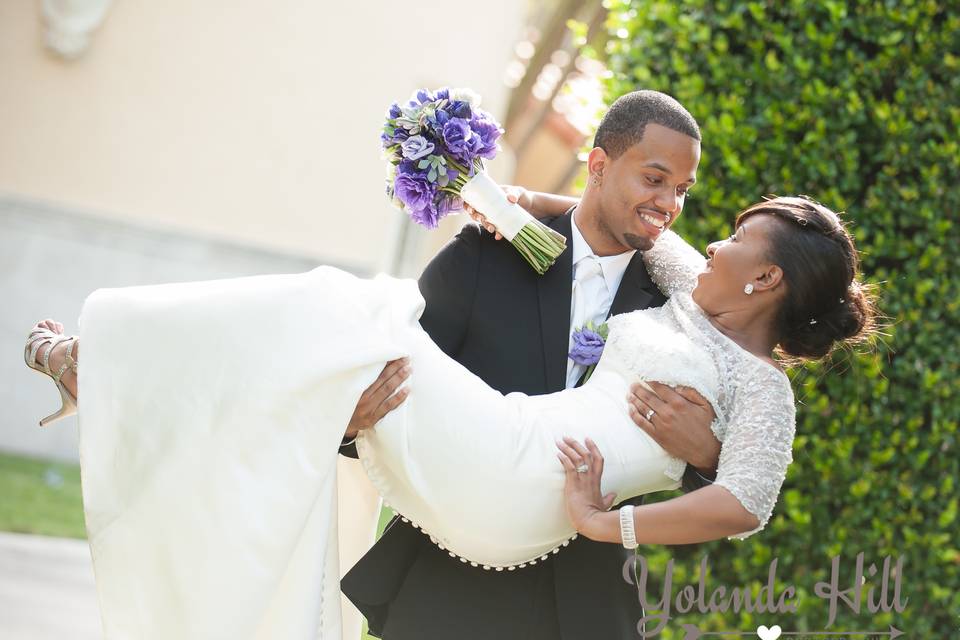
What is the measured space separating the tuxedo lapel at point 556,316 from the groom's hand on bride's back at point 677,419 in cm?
24

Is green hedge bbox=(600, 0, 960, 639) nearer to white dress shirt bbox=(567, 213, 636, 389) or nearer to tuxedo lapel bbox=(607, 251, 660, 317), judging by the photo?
tuxedo lapel bbox=(607, 251, 660, 317)

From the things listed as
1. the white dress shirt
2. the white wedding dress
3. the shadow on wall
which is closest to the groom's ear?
the white dress shirt

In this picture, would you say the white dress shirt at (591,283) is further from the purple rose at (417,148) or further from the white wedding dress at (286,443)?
the purple rose at (417,148)

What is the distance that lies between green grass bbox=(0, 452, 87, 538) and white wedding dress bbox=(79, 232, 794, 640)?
189 inches

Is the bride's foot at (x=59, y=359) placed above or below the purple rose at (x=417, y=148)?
below

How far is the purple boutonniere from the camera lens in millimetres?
2789

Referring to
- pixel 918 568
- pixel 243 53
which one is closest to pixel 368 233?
pixel 243 53

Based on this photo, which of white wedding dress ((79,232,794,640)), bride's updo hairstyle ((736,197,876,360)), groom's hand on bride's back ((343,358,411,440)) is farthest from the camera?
bride's updo hairstyle ((736,197,876,360))

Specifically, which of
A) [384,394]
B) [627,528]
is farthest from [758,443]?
[384,394]

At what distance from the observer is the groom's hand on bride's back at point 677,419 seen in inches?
103

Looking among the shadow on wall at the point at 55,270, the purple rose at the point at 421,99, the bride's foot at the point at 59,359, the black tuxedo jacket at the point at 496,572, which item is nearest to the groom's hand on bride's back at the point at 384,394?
the black tuxedo jacket at the point at 496,572

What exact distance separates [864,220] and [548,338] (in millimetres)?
1975

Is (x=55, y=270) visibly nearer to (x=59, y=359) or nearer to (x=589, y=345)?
(x=59, y=359)

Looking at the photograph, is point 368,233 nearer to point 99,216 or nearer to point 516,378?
point 99,216
